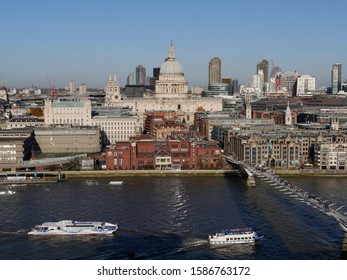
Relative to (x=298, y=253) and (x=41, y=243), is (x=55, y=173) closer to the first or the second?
(x=41, y=243)

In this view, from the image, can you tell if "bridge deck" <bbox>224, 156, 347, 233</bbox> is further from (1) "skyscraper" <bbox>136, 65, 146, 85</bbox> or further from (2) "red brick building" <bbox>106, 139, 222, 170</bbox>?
(1) "skyscraper" <bbox>136, 65, 146, 85</bbox>

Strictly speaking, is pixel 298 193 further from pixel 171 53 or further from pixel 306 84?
pixel 306 84

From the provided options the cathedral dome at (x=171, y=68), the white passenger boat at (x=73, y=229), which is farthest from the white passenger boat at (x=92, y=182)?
the cathedral dome at (x=171, y=68)

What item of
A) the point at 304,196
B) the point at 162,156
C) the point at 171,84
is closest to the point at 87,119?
the point at 162,156

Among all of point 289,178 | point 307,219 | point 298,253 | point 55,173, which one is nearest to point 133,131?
point 55,173

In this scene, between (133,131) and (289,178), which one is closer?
(289,178)

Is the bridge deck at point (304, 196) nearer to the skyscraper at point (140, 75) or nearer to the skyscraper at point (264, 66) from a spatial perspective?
the skyscraper at point (264, 66)
